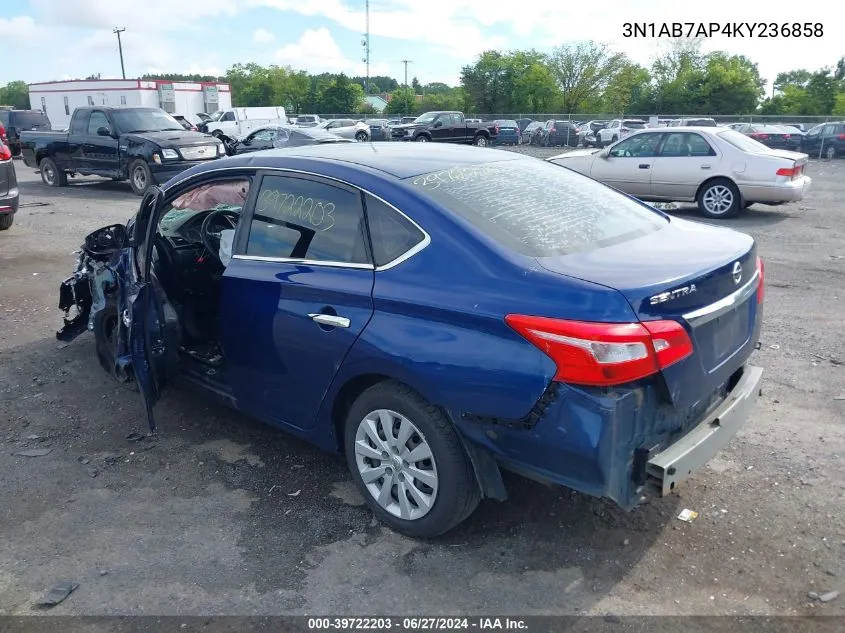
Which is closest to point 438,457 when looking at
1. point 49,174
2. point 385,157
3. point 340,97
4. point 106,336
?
point 385,157

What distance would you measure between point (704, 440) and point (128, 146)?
1414 cm

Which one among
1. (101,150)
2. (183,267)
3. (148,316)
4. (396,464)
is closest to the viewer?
(396,464)

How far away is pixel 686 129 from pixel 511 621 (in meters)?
11.3

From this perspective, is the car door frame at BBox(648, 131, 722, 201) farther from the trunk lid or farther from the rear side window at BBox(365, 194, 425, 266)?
the rear side window at BBox(365, 194, 425, 266)

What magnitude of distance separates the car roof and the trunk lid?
993mm

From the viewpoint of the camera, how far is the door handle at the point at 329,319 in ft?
10.6

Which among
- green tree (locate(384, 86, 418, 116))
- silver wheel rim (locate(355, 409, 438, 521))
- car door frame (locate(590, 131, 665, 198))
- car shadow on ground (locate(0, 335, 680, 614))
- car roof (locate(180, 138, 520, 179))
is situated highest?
green tree (locate(384, 86, 418, 116))

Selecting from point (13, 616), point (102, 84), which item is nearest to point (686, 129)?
point (13, 616)

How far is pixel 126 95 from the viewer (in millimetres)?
35750

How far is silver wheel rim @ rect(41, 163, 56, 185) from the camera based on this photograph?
16.9 m

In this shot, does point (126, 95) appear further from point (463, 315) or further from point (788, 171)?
point (463, 315)

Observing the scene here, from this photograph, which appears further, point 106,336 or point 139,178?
point 139,178

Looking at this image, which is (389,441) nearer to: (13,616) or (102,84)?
(13,616)

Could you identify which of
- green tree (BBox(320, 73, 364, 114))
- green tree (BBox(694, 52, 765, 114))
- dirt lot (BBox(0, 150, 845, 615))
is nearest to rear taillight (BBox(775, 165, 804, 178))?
dirt lot (BBox(0, 150, 845, 615))
